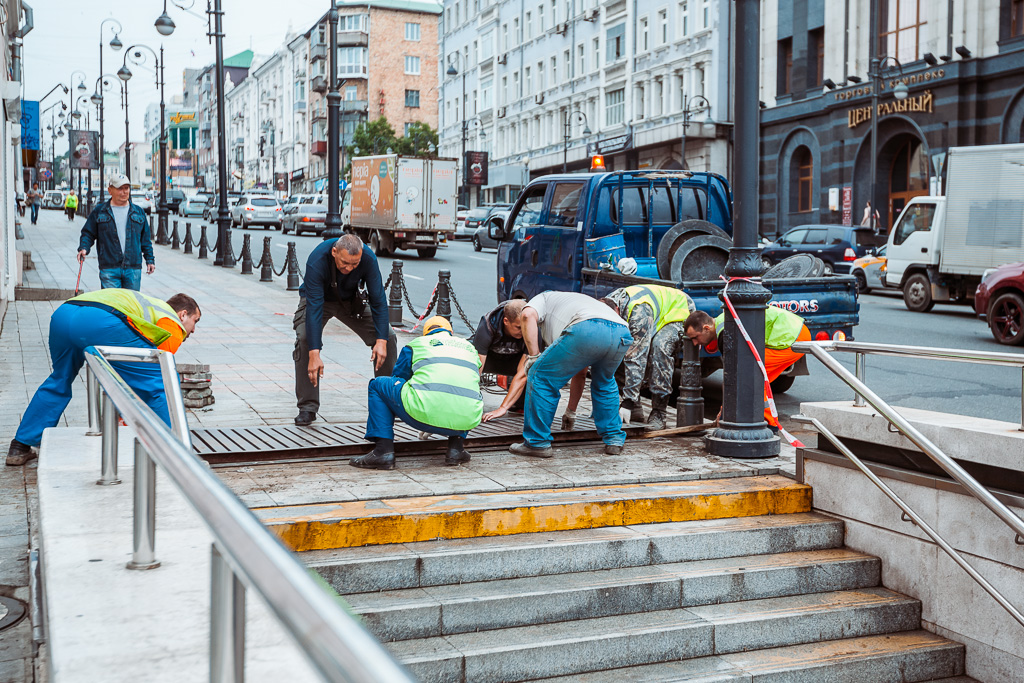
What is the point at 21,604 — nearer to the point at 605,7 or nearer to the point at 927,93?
the point at 927,93

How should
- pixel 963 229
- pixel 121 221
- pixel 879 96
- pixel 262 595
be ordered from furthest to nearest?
pixel 879 96 < pixel 963 229 < pixel 121 221 < pixel 262 595

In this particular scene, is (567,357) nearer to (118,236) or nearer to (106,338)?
(106,338)

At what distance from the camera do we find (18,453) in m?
6.58

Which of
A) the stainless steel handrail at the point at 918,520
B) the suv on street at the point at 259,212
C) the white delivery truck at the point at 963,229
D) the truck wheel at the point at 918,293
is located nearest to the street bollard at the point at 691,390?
the stainless steel handrail at the point at 918,520

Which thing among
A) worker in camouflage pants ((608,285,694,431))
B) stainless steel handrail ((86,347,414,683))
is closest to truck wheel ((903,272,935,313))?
worker in camouflage pants ((608,285,694,431))

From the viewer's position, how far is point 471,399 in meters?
6.14

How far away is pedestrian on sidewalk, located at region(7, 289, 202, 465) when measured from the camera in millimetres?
6258

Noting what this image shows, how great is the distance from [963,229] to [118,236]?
14.4 m

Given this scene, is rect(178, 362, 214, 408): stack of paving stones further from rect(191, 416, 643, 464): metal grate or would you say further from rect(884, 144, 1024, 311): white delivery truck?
rect(884, 144, 1024, 311): white delivery truck

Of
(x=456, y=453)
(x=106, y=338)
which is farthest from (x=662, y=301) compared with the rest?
(x=106, y=338)

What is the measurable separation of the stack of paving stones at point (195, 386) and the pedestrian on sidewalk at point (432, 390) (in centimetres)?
299

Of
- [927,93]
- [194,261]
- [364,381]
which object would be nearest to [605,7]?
[927,93]

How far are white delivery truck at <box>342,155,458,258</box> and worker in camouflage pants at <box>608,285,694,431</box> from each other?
21.4m

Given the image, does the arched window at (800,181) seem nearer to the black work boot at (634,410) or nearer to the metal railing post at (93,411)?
the black work boot at (634,410)
